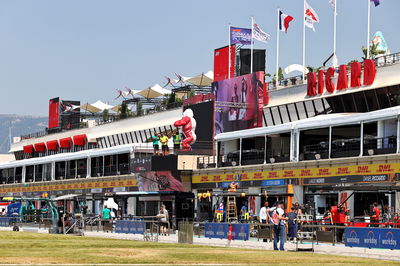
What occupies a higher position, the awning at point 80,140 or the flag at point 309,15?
the flag at point 309,15

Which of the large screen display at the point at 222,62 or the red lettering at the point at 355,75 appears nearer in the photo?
the red lettering at the point at 355,75

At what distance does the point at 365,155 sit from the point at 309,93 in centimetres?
2020

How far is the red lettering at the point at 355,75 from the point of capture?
6719cm

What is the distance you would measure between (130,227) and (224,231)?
995cm

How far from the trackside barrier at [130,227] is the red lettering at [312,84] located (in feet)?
77.7

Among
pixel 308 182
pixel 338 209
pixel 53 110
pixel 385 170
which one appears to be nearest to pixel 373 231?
pixel 338 209

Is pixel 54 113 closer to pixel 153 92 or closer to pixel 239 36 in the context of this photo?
pixel 153 92

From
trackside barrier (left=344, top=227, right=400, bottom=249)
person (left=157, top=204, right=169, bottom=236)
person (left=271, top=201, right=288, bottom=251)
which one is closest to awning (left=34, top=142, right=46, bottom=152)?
person (left=157, top=204, right=169, bottom=236)

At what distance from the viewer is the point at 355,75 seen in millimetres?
67500

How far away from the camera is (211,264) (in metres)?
27.6

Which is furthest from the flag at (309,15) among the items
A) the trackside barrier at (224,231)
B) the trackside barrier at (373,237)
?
the trackside barrier at (373,237)

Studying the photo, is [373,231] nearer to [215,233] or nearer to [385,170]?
[215,233]

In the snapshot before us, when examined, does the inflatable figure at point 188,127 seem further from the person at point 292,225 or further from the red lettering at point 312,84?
the person at point 292,225

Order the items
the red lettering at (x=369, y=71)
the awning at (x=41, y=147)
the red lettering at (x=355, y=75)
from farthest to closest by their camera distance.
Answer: the awning at (x=41, y=147) → the red lettering at (x=355, y=75) → the red lettering at (x=369, y=71)
